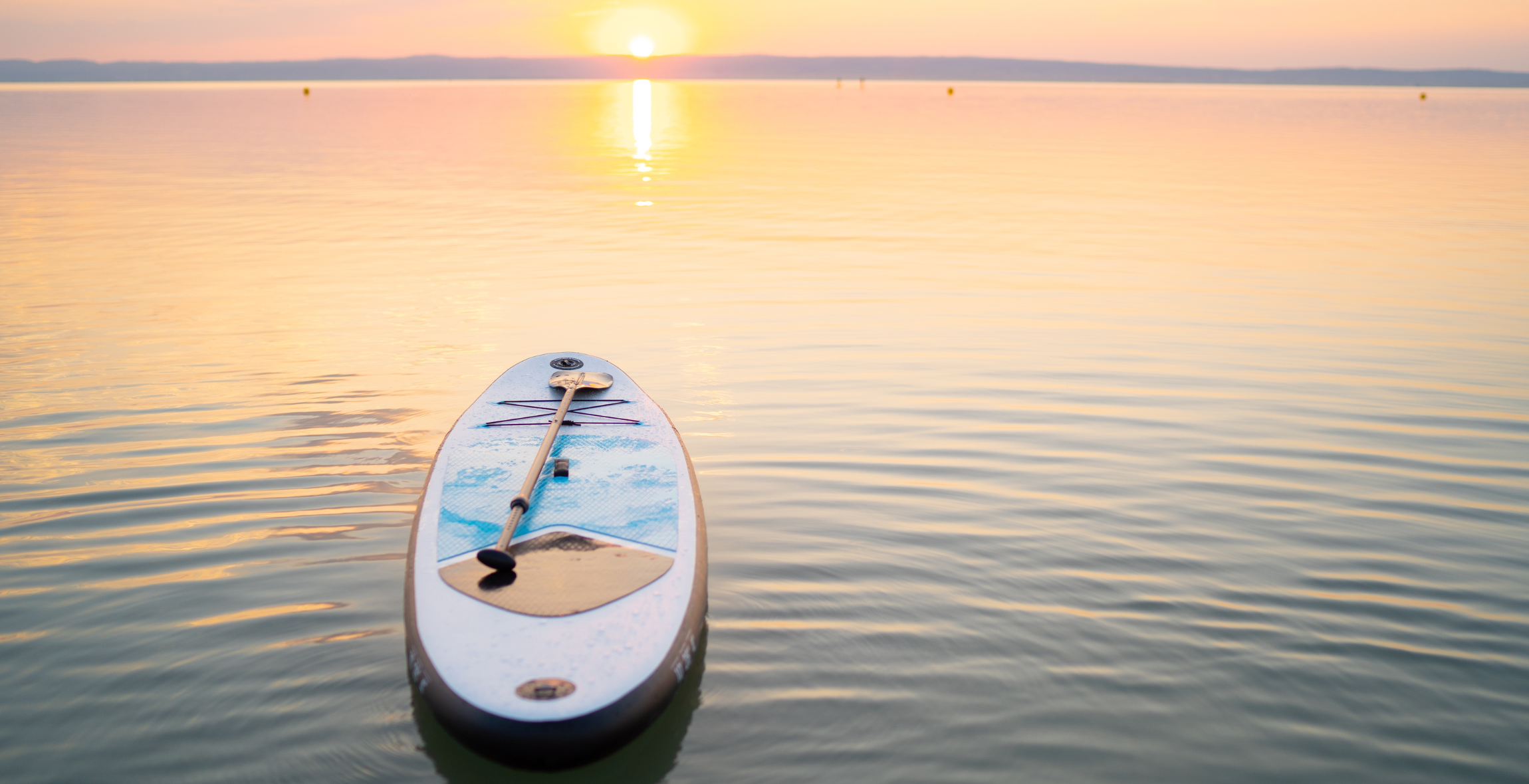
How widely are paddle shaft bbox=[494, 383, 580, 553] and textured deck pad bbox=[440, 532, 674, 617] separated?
0.42 ft

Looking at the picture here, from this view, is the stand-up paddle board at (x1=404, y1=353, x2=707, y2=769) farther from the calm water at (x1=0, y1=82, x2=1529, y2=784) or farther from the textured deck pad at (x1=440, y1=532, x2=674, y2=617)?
the calm water at (x1=0, y1=82, x2=1529, y2=784)

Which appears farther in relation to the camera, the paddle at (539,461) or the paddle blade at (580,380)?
the paddle blade at (580,380)

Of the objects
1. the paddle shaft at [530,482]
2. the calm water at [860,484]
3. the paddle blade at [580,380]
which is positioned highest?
A: the paddle blade at [580,380]

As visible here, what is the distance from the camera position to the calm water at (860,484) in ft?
15.1

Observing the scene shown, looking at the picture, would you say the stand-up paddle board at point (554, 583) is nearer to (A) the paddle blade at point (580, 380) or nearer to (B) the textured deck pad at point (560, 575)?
(B) the textured deck pad at point (560, 575)

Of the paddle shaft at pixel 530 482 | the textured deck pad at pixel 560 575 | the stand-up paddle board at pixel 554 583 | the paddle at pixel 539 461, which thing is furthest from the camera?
the paddle shaft at pixel 530 482

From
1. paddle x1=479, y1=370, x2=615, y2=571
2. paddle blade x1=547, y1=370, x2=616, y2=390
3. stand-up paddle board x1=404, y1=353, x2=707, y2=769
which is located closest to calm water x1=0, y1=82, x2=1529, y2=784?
stand-up paddle board x1=404, y1=353, x2=707, y2=769

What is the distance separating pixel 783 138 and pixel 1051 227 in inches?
1190

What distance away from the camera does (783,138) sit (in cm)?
4775

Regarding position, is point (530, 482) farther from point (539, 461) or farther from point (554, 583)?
point (554, 583)

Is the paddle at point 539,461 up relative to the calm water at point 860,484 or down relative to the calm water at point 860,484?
up

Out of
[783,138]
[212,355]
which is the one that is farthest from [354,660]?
[783,138]

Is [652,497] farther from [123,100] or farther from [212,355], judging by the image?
[123,100]

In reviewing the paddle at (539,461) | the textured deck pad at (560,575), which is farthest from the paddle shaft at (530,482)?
the textured deck pad at (560,575)
